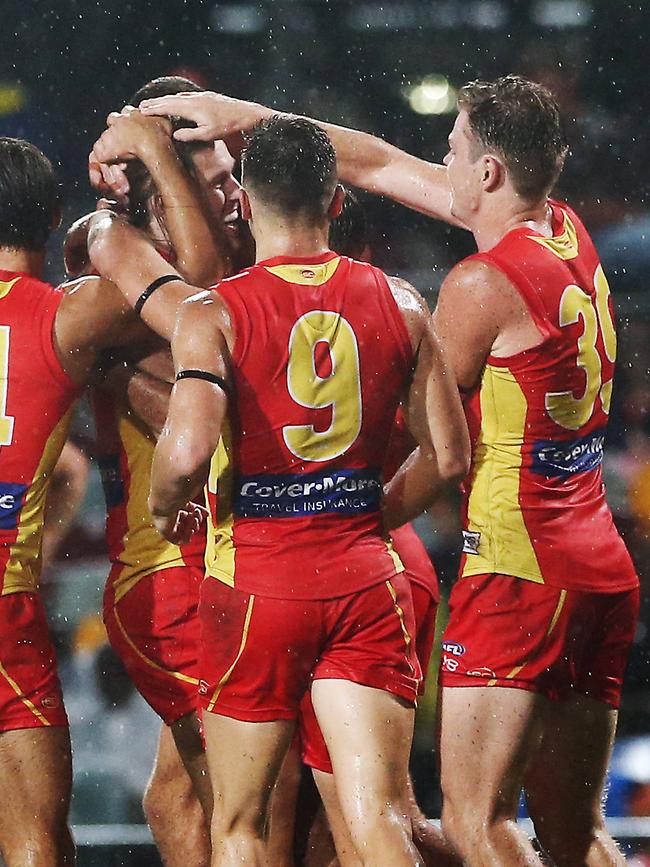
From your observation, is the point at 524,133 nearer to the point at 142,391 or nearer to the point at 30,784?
the point at 142,391

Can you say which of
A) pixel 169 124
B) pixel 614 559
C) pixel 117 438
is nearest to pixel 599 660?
pixel 614 559

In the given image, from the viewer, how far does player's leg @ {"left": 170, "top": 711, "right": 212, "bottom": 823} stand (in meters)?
2.36

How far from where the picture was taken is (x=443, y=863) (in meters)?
2.49

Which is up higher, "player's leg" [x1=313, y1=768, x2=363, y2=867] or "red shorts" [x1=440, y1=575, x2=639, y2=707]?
"red shorts" [x1=440, y1=575, x2=639, y2=707]

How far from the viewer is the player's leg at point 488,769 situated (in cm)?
216

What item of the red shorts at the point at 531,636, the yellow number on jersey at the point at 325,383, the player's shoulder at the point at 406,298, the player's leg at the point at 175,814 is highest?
the player's shoulder at the point at 406,298

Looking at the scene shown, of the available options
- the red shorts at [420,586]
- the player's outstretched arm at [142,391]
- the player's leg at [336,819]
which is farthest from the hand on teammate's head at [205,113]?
the player's leg at [336,819]

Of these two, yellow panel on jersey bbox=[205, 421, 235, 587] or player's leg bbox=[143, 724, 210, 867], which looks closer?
yellow panel on jersey bbox=[205, 421, 235, 587]

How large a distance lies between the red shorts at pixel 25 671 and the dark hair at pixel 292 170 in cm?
77

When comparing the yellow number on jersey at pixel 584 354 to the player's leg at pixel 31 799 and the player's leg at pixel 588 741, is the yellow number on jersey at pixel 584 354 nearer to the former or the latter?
the player's leg at pixel 588 741

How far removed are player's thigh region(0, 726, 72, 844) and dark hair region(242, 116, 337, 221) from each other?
91 cm

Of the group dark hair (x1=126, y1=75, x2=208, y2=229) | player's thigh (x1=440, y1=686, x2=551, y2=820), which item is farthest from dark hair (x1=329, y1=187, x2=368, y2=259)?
player's thigh (x1=440, y1=686, x2=551, y2=820)

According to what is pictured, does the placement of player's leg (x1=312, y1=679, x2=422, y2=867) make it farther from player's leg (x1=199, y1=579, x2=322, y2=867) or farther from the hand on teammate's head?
the hand on teammate's head

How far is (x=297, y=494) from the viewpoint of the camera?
200 cm
